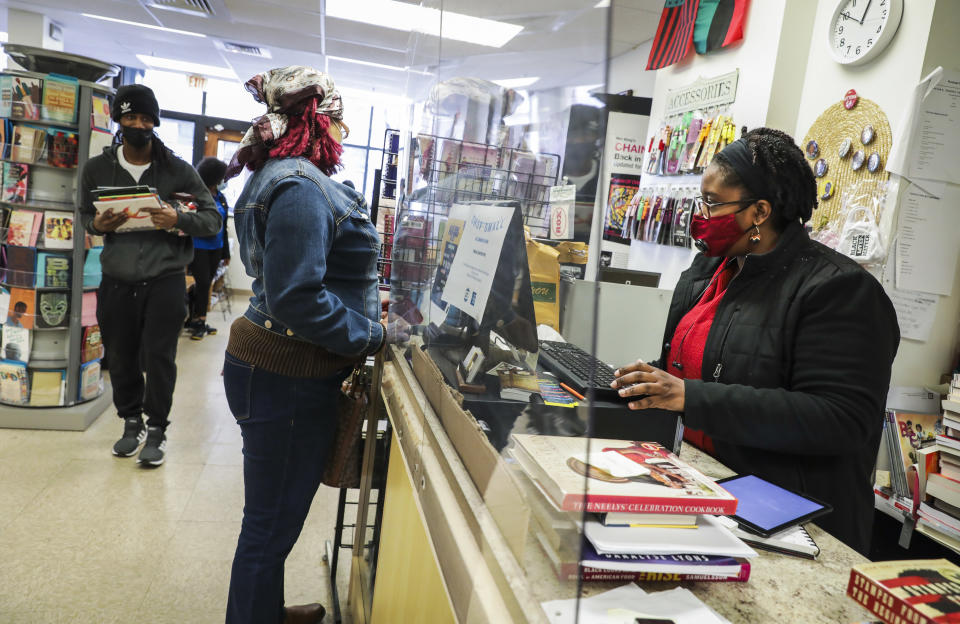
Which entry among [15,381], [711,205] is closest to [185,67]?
[15,381]

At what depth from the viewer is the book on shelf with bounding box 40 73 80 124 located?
129 inches

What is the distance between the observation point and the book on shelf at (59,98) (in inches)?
129

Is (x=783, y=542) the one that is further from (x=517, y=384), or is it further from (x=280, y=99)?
(x=280, y=99)

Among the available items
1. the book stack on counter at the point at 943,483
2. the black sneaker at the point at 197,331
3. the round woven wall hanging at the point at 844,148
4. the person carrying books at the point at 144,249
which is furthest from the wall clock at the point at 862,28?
the black sneaker at the point at 197,331

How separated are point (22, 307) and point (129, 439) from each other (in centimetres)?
96

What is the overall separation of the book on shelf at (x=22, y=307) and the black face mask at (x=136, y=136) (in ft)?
3.85

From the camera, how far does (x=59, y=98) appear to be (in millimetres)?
3309

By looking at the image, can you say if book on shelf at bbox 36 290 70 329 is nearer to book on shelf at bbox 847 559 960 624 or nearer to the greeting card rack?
the greeting card rack

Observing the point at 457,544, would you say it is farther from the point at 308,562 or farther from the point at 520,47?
the point at 308,562

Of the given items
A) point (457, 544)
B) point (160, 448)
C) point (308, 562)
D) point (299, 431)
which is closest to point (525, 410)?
point (457, 544)

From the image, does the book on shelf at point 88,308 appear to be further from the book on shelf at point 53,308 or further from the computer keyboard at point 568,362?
the computer keyboard at point 568,362

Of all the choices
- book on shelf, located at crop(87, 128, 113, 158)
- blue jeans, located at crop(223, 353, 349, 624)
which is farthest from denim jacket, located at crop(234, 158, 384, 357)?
book on shelf, located at crop(87, 128, 113, 158)

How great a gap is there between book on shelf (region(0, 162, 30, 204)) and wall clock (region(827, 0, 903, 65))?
4027mm

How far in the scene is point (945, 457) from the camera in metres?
2.15
